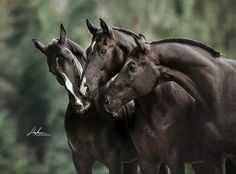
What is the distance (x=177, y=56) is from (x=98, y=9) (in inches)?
428

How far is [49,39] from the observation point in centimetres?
1563

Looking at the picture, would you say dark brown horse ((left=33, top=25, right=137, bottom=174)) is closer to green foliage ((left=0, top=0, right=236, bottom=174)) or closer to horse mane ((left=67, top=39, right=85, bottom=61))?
horse mane ((left=67, top=39, right=85, bottom=61))

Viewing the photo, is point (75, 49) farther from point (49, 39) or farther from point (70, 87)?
point (49, 39)

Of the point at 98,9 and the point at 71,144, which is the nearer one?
the point at 71,144

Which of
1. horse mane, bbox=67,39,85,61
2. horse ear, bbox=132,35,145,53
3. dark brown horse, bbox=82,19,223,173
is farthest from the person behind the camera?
horse mane, bbox=67,39,85,61

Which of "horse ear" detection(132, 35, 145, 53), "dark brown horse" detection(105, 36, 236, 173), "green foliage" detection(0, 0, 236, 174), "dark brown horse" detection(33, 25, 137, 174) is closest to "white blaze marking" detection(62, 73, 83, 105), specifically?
"dark brown horse" detection(33, 25, 137, 174)

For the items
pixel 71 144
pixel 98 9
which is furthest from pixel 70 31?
pixel 71 144

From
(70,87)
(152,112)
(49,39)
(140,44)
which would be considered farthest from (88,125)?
(49,39)

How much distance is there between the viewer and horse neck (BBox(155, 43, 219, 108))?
13.3 feet

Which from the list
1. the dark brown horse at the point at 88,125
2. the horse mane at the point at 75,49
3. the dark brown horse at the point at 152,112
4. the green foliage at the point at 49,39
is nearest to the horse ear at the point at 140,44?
the dark brown horse at the point at 152,112

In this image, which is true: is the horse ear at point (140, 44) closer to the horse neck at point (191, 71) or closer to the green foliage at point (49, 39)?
the horse neck at point (191, 71)

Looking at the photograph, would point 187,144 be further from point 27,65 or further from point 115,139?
point 27,65

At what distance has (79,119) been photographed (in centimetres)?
457

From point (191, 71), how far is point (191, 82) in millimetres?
62
